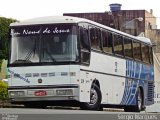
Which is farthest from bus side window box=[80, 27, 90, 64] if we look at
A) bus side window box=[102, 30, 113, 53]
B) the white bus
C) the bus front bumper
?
bus side window box=[102, 30, 113, 53]

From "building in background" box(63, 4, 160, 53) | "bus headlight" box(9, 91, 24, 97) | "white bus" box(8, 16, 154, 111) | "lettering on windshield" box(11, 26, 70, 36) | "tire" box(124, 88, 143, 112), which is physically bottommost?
"tire" box(124, 88, 143, 112)

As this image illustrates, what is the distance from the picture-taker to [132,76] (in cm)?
2058

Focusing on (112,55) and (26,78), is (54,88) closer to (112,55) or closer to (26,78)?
(26,78)

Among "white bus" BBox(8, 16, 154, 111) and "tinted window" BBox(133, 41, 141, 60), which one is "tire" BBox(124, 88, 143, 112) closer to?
"tinted window" BBox(133, 41, 141, 60)

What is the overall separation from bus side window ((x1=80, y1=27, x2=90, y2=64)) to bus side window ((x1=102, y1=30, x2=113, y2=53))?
65.4 inches

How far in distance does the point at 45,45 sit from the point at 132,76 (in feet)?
21.5

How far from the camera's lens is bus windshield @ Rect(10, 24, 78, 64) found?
48.6 feet

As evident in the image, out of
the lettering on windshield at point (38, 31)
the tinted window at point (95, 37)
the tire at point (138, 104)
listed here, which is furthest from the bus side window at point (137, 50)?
the lettering on windshield at point (38, 31)

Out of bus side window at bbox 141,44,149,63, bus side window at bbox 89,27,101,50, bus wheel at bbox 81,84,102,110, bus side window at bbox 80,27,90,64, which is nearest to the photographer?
bus side window at bbox 80,27,90,64

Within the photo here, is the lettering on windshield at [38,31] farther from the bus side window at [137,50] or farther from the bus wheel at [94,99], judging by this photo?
→ the bus side window at [137,50]

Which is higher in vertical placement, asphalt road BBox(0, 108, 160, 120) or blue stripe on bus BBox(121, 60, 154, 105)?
blue stripe on bus BBox(121, 60, 154, 105)

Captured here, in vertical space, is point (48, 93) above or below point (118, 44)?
below

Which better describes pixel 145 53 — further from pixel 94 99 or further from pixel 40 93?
pixel 40 93

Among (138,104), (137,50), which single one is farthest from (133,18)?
(138,104)
